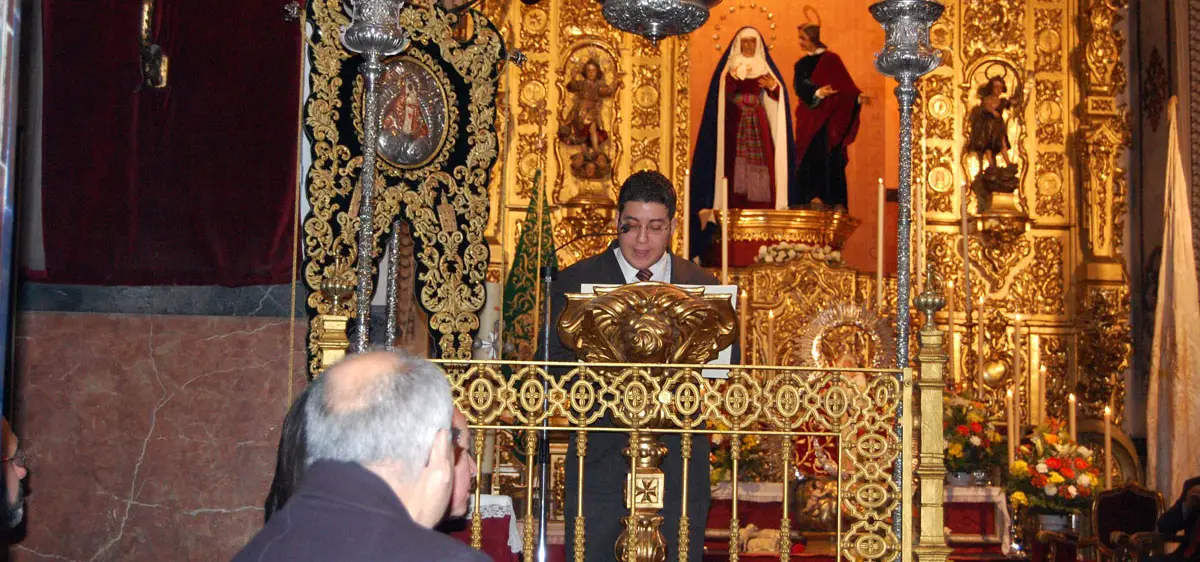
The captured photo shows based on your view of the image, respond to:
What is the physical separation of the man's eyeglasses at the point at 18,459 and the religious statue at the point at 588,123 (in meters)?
5.24

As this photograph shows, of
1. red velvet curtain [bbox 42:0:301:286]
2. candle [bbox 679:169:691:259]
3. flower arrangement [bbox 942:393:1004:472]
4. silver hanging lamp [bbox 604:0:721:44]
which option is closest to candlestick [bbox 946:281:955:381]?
flower arrangement [bbox 942:393:1004:472]

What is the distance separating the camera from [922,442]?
4391 mm

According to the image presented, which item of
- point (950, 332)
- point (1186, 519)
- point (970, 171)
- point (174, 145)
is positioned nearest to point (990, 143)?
point (970, 171)

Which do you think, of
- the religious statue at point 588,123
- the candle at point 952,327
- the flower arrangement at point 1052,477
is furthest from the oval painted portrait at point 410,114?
the religious statue at point 588,123

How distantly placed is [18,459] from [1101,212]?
7.60 metres

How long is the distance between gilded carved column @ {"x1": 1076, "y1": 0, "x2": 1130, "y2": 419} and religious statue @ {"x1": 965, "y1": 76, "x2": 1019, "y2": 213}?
546 millimetres

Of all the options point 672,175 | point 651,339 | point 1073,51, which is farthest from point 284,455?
point 1073,51

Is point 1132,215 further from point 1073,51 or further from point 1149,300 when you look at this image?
point 1073,51

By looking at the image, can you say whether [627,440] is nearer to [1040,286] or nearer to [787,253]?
[787,253]

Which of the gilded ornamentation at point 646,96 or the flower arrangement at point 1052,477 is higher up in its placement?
the gilded ornamentation at point 646,96

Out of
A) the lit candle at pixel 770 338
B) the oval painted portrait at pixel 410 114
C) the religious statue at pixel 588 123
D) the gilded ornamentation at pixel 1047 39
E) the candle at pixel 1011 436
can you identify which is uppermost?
the gilded ornamentation at pixel 1047 39

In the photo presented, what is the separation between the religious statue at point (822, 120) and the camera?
994cm

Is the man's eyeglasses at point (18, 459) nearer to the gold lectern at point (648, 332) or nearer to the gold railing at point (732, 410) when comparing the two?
the gold railing at point (732, 410)

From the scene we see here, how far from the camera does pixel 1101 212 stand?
9.75 m
